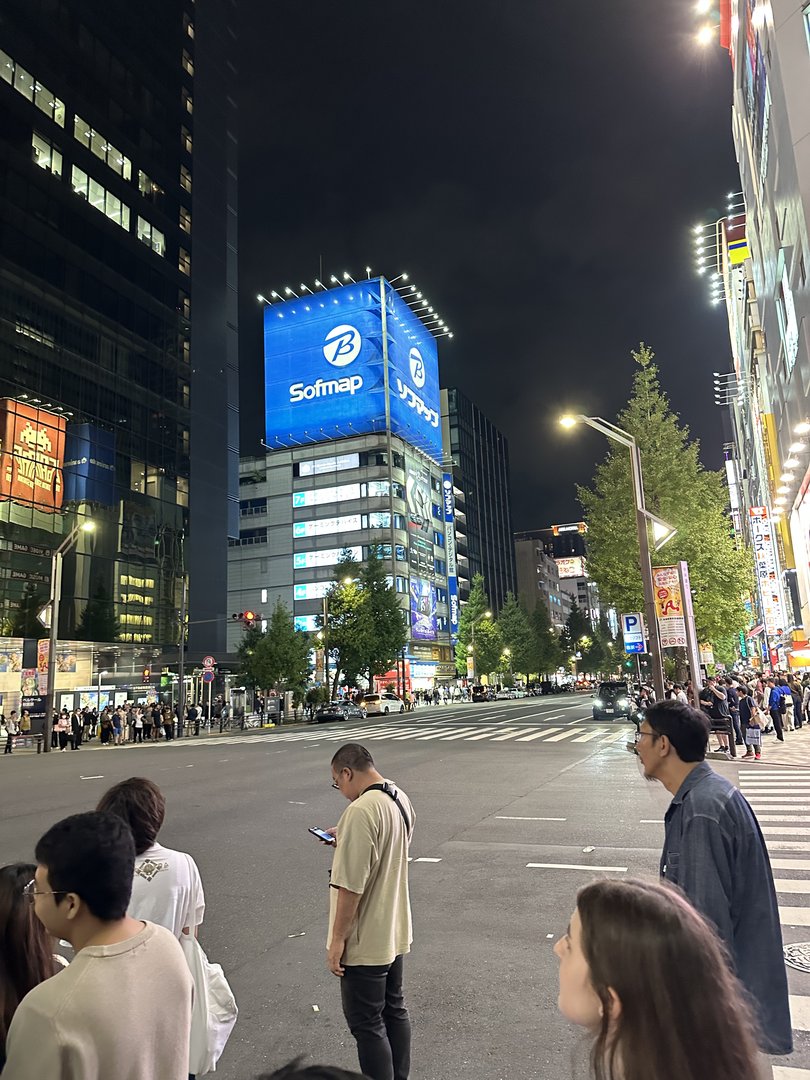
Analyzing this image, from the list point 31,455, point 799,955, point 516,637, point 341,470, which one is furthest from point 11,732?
point 516,637

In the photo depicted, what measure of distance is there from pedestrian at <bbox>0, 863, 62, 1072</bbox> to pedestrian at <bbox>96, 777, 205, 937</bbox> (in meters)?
0.65

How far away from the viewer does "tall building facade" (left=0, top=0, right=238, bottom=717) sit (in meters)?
41.8

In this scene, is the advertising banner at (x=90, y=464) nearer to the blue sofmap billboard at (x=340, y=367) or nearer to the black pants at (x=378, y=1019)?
the black pants at (x=378, y=1019)

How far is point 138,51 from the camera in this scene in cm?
5684

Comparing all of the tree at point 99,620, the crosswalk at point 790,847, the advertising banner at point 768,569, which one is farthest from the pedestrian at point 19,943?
Result: the advertising banner at point 768,569

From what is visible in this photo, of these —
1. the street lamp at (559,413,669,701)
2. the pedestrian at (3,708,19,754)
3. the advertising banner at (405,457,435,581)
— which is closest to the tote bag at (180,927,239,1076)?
the street lamp at (559,413,669,701)

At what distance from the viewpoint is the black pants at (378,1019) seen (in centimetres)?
357

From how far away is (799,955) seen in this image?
568 centimetres

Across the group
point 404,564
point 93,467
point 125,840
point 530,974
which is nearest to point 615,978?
point 125,840

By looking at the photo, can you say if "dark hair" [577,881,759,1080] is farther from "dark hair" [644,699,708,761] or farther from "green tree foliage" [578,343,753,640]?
"green tree foliage" [578,343,753,640]

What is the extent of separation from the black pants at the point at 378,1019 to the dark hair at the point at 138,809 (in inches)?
50.5

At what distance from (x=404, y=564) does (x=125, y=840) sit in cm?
8296

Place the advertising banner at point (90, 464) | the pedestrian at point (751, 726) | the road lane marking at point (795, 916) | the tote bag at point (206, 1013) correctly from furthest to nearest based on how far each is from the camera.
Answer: the advertising banner at point (90, 464) < the pedestrian at point (751, 726) < the road lane marking at point (795, 916) < the tote bag at point (206, 1013)

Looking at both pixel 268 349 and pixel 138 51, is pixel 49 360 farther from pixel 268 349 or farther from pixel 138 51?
pixel 268 349
